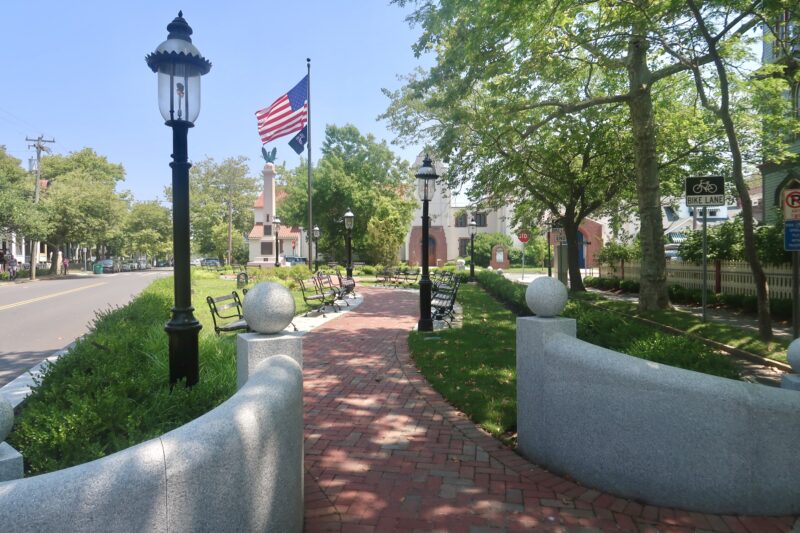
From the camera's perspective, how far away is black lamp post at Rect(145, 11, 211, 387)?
407cm

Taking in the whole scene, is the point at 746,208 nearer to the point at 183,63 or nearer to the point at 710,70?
the point at 710,70

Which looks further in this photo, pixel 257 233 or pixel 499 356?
pixel 257 233

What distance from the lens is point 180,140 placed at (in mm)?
4301

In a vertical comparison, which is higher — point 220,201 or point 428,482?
point 220,201

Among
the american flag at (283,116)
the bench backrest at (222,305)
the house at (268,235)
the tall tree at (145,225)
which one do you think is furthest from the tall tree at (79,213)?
the bench backrest at (222,305)

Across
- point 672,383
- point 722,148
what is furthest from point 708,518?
point 722,148

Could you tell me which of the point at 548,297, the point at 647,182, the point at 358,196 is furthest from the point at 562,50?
the point at 358,196

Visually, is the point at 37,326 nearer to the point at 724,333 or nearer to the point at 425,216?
the point at 425,216

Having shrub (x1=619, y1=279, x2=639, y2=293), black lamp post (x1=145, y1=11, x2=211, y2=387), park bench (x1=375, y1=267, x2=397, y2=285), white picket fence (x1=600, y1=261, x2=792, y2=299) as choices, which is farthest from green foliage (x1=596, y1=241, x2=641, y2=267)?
black lamp post (x1=145, y1=11, x2=211, y2=387)

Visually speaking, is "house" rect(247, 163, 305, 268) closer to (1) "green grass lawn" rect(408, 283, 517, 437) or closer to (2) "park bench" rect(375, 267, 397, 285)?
(2) "park bench" rect(375, 267, 397, 285)

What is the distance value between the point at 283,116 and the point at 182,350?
19269mm

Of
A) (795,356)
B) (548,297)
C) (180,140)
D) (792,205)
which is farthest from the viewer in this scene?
(792,205)

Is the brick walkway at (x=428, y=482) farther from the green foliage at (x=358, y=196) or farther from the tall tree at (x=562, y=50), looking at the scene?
the green foliage at (x=358, y=196)

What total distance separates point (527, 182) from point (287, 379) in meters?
16.0
